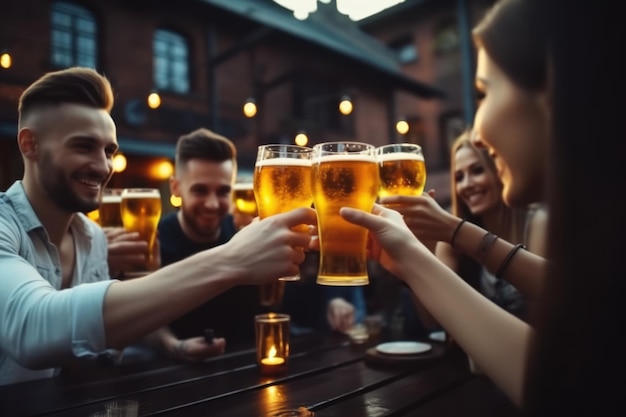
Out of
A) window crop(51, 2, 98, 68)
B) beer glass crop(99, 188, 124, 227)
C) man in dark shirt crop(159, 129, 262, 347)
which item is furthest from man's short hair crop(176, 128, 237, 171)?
window crop(51, 2, 98, 68)

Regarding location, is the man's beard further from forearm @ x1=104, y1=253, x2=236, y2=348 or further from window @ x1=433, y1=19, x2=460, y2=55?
window @ x1=433, y1=19, x2=460, y2=55

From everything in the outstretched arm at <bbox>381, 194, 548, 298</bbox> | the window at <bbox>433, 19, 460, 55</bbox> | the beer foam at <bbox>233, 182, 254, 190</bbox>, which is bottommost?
the outstretched arm at <bbox>381, 194, 548, 298</bbox>

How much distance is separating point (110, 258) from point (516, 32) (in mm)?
1858

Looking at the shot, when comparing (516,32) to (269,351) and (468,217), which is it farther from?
(468,217)

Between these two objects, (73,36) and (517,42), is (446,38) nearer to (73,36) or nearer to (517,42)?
(73,36)

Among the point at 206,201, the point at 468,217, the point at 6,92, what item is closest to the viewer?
the point at 468,217

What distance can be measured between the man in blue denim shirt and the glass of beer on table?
17 cm

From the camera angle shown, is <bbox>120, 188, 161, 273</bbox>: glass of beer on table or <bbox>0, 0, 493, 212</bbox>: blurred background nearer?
<bbox>120, 188, 161, 273</bbox>: glass of beer on table

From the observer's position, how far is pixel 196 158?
9.05ft

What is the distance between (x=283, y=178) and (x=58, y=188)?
0.92 meters

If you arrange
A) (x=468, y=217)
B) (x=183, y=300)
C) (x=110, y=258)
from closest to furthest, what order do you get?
1. (x=183, y=300)
2. (x=110, y=258)
3. (x=468, y=217)

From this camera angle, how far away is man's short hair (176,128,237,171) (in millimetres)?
2748

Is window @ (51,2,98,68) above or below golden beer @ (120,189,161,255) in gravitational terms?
above

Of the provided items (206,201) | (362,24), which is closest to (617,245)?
(206,201)
